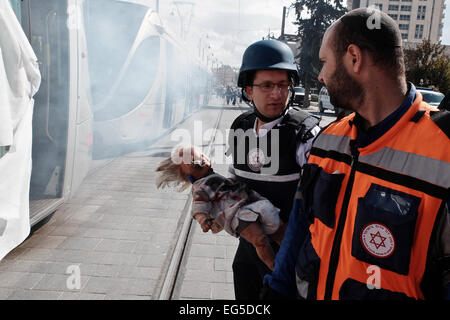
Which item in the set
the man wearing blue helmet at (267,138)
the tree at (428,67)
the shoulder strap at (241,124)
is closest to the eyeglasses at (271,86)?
the man wearing blue helmet at (267,138)

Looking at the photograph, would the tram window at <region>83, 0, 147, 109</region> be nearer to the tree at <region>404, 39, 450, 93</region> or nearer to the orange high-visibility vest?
the orange high-visibility vest

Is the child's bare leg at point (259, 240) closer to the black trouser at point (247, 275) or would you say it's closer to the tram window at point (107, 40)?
the black trouser at point (247, 275)

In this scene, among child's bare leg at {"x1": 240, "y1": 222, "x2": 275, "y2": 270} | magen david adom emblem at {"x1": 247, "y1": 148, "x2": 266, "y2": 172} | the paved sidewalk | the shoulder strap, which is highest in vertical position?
the shoulder strap

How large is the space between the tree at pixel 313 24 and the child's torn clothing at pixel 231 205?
32427mm

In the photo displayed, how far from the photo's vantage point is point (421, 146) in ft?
3.63

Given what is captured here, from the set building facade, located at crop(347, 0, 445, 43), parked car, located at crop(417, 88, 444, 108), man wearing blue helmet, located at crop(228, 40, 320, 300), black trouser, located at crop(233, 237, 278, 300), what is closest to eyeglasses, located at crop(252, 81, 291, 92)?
man wearing blue helmet, located at crop(228, 40, 320, 300)

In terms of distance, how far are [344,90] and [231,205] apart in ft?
2.45

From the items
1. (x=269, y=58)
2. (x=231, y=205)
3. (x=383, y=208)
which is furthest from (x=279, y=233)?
(x=269, y=58)

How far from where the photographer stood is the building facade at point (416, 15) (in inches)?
3688

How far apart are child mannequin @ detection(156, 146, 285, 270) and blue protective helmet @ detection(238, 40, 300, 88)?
0.55 meters

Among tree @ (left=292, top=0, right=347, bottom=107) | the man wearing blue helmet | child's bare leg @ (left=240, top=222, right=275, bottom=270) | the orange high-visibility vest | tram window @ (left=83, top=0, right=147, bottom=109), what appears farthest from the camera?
tree @ (left=292, top=0, right=347, bottom=107)

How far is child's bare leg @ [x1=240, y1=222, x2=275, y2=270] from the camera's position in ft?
5.57

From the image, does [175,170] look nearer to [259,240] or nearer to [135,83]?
[259,240]
